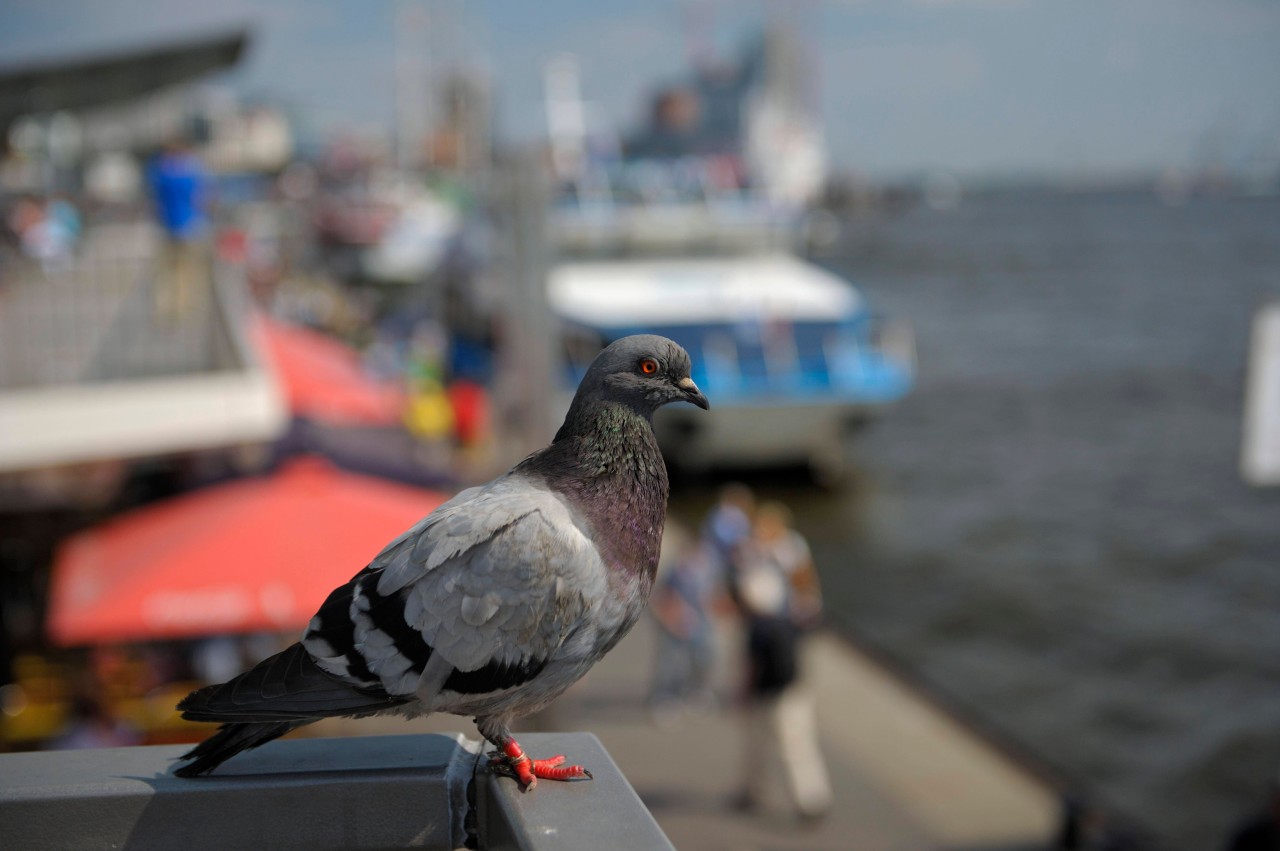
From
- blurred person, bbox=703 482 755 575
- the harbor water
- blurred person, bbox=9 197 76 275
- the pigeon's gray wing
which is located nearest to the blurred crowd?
blurred person, bbox=703 482 755 575

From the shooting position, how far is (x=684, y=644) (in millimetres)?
9922

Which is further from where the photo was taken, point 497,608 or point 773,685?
point 773,685

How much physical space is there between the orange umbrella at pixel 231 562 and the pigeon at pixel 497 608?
179 inches

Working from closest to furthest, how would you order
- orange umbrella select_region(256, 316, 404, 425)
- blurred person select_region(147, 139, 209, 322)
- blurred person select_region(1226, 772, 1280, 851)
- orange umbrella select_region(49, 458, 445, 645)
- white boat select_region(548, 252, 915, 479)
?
blurred person select_region(1226, 772, 1280, 851) < orange umbrella select_region(49, 458, 445, 645) < blurred person select_region(147, 139, 209, 322) < orange umbrella select_region(256, 316, 404, 425) < white boat select_region(548, 252, 915, 479)

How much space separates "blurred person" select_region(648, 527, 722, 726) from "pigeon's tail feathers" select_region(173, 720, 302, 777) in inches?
301

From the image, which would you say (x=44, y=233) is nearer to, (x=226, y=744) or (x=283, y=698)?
(x=226, y=744)

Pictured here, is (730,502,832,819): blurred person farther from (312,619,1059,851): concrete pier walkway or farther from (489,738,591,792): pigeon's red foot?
(489,738,591,792): pigeon's red foot

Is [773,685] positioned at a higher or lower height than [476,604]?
lower

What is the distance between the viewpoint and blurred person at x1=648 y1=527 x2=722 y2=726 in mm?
9883

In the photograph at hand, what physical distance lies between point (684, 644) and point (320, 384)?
5079 mm

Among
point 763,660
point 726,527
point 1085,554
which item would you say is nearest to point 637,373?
point 763,660

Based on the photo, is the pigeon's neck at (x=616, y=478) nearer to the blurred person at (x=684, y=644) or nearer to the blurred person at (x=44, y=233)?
the blurred person at (x=684, y=644)

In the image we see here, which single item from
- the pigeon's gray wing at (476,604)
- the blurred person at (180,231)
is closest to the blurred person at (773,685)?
the blurred person at (180,231)

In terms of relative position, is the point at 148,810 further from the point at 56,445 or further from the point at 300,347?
the point at 300,347
